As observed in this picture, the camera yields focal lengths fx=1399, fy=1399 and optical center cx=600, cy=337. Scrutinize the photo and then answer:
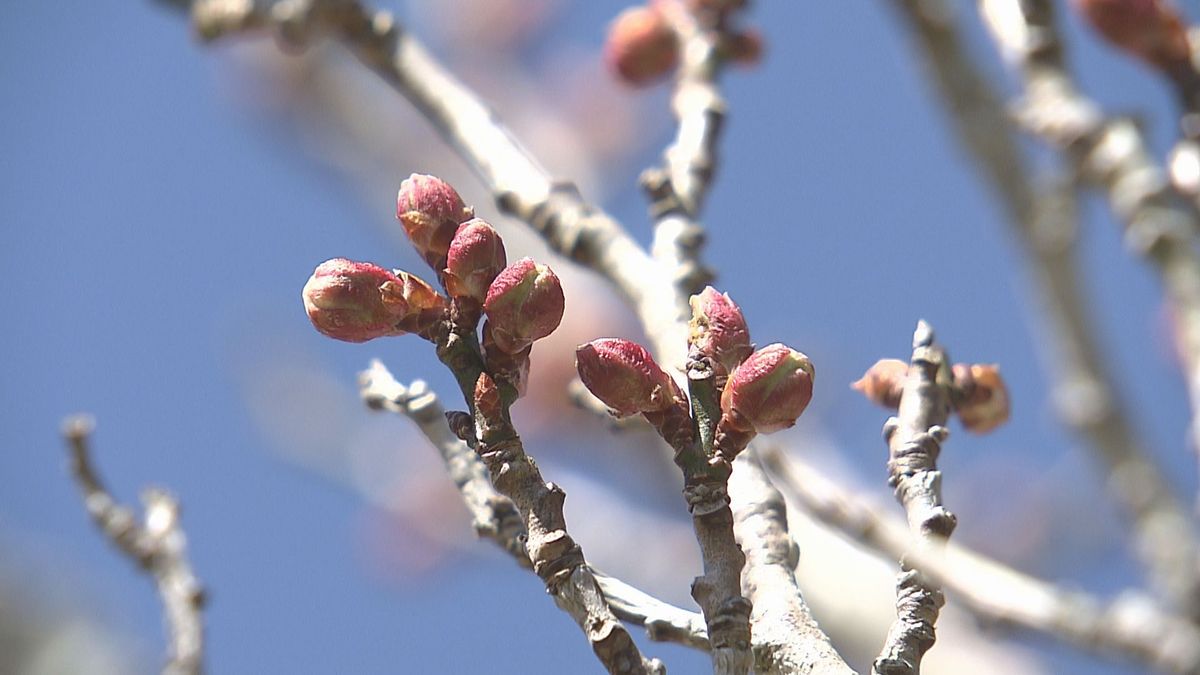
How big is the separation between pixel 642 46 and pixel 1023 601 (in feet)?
4.91

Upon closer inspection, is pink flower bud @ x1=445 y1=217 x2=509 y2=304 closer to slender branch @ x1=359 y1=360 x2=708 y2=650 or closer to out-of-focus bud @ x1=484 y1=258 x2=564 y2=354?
out-of-focus bud @ x1=484 y1=258 x2=564 y2=354

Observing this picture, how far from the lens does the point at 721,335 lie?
1.43 metres

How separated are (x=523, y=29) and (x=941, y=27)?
6453mm

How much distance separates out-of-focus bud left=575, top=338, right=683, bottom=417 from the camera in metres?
1.40

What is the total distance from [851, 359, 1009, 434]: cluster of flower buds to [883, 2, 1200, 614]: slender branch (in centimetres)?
23

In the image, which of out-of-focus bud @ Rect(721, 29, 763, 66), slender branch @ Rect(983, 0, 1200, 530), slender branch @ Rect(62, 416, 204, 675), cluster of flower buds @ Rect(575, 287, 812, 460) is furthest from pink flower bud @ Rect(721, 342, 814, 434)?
out-of-focus bud @ Rect(721, 29, 763, 66)

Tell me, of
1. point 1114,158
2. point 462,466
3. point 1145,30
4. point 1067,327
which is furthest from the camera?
point 1145,30

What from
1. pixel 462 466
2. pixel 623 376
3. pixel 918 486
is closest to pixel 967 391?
pixel 918 486

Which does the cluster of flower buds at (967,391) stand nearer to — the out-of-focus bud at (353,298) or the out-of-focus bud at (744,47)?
the out-of-focus bud at (353,298)

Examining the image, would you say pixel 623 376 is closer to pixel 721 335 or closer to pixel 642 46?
pixel 721 335

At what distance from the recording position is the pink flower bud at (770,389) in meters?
1.38

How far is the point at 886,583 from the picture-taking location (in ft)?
9.50

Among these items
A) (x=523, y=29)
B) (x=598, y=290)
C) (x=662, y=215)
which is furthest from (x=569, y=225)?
(x=523, y=29)

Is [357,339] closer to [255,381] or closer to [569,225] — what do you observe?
[569,225]
